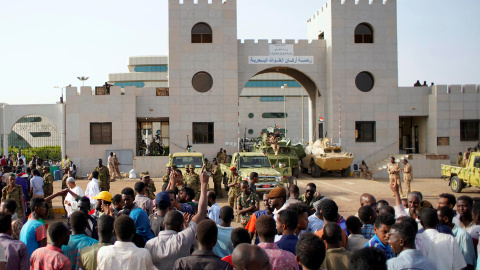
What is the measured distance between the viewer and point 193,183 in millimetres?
12188

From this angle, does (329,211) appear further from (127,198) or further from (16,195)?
(16,195)

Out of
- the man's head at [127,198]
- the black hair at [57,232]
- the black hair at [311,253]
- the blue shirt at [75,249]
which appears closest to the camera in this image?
the black hair at [311,253]

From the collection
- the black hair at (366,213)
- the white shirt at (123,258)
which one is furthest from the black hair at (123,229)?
the black hair at (366,213)

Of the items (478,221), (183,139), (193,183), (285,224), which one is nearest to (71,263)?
(285,224)

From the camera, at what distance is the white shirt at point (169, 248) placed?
4672 mm

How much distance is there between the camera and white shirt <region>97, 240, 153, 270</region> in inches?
172

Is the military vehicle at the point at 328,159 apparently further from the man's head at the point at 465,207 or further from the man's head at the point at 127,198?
the man's head at the point at 127,198

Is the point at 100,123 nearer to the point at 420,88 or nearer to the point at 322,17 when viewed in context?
the point at 322,17

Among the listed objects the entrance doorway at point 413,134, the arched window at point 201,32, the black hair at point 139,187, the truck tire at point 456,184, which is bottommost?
the truck tire at point 456,184

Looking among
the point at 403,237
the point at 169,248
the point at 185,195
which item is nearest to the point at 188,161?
the point at 185,195

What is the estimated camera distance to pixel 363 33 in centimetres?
2972

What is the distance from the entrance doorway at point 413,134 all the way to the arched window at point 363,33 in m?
6.55

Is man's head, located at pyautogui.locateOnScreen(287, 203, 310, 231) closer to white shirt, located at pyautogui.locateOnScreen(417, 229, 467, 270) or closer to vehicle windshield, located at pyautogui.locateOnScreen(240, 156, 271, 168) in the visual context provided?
white shirt, located at pyautogui.locateOnScreen(417, 229, 467, 270)

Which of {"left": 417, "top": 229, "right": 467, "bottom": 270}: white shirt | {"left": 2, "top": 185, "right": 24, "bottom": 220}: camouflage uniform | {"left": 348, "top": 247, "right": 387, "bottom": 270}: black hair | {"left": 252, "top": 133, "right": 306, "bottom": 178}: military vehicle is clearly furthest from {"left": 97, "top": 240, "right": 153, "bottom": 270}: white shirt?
{"left": 252, "top": 133, "right": 306, "bottom": 178}: military vehicle
